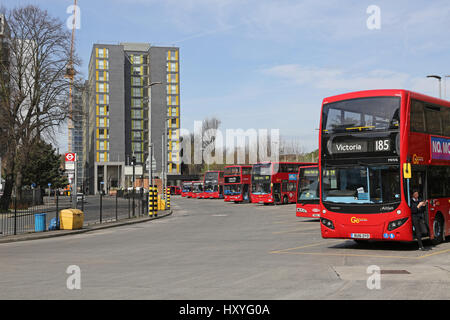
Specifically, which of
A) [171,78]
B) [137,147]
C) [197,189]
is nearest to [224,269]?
[197,189]

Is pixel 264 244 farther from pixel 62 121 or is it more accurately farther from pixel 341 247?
pixel 62 121

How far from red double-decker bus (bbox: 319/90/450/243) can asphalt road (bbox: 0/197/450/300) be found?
0.83 meters

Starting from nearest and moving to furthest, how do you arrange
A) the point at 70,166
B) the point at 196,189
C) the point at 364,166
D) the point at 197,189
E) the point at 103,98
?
the point at 364,166
the point at 70,166
the point at 197,189
the point at 196,189
the point at 103,98

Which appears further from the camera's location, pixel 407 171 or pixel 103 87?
pixel 103 87

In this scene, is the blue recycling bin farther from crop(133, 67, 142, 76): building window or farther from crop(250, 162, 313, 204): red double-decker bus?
crop(133, 67, 142, 76): building window

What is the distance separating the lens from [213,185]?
7275 centimetres

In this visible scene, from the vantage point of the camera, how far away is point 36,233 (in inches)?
877

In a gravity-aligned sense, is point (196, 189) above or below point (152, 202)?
above

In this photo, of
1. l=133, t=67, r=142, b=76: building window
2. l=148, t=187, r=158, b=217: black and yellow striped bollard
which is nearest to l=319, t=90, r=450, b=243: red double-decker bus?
l=148, t=187, r=158, b=217: black and yellow striped bollard

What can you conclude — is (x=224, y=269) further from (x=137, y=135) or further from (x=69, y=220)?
(x=137, y=135)

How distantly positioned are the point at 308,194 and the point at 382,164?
14.3 meters

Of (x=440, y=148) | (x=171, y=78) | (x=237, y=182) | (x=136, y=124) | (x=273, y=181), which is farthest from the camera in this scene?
(x=136, y=124)

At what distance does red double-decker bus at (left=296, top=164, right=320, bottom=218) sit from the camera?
2795 centimetres

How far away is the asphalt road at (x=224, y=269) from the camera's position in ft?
27.8
